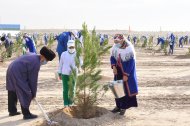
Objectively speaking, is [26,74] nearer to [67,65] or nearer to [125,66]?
[67,65]

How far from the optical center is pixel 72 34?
10.6 meters

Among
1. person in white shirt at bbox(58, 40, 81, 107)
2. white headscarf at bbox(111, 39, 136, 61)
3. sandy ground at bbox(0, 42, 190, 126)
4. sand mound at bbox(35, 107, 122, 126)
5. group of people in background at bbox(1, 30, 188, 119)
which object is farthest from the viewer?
person in white shirt at bbox(58, 40, 81, 107)

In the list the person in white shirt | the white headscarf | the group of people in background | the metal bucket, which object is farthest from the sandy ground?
the white headscarf

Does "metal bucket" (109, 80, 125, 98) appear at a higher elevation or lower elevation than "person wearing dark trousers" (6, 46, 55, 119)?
lower

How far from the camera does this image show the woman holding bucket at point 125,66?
25.6 ft

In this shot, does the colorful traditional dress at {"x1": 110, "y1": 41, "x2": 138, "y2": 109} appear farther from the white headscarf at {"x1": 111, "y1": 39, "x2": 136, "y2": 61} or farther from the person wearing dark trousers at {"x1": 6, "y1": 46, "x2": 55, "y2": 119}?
the person wearing dark trousers at {"x1": 6, "y1": 46, "x2": 55, "y2": 119}

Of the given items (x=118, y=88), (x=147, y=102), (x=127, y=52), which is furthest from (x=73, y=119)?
(x=147, y=102)

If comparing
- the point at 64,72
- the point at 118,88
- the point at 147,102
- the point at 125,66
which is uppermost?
the point at 125,66

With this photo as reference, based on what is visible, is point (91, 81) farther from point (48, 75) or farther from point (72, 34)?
point (48, 75)

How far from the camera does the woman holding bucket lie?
25.6 feet

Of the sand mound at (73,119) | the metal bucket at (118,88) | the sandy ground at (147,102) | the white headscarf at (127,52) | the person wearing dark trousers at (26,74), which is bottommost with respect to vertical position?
the sandy ground at (147,102)

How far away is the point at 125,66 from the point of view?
7.88m

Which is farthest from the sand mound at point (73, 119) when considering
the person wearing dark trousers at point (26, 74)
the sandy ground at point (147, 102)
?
the person wearing dark trousers at point (26, 74)

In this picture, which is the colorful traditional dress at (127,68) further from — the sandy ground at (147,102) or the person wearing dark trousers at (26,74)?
the person wearing dark trousers at (26,74)
